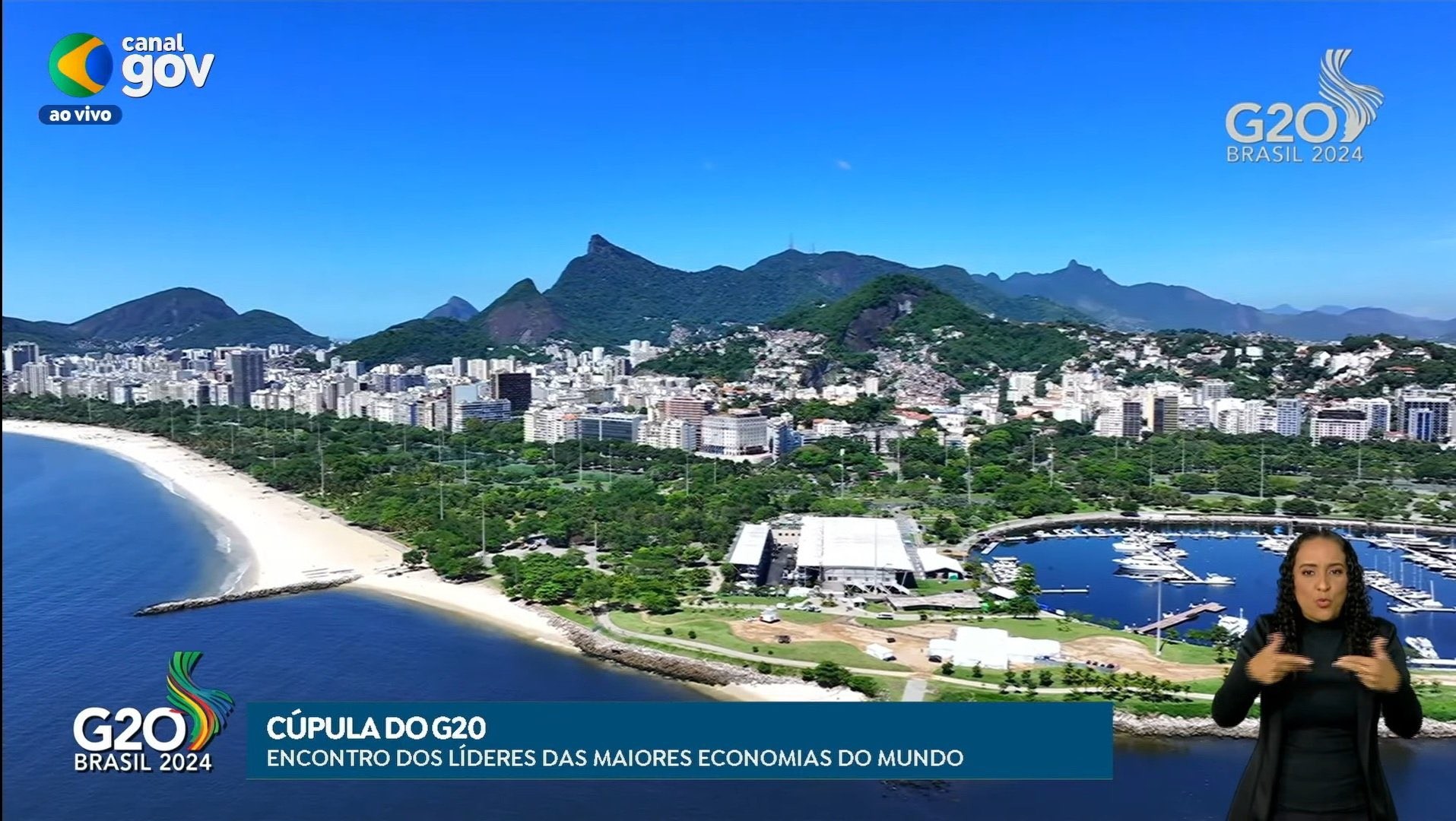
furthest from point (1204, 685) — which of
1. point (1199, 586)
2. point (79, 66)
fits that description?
point (79, 66)

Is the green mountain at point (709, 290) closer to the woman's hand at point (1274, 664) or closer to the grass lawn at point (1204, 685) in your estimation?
the grass lawn at point (1204, 685)

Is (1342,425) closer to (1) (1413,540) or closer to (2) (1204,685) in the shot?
(1) (1413,540)

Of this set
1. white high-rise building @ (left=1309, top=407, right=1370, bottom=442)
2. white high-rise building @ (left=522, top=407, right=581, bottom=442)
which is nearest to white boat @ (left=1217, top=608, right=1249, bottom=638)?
white high-rise building @ (left=1309, top=407, right=1370, bottom=442)

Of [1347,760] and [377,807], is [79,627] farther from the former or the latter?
[1347,760]

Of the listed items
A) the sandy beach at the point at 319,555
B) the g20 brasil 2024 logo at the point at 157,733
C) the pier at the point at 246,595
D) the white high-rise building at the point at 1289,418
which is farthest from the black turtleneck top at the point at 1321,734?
the white high-rise building at the point at 1289,418

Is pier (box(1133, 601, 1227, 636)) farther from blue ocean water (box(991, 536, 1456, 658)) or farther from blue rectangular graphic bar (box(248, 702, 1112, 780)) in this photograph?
blue rectangular graphic bar (box(248, 702, 1112, 780))

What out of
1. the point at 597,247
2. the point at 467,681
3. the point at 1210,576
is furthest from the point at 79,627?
the point at 597,247
